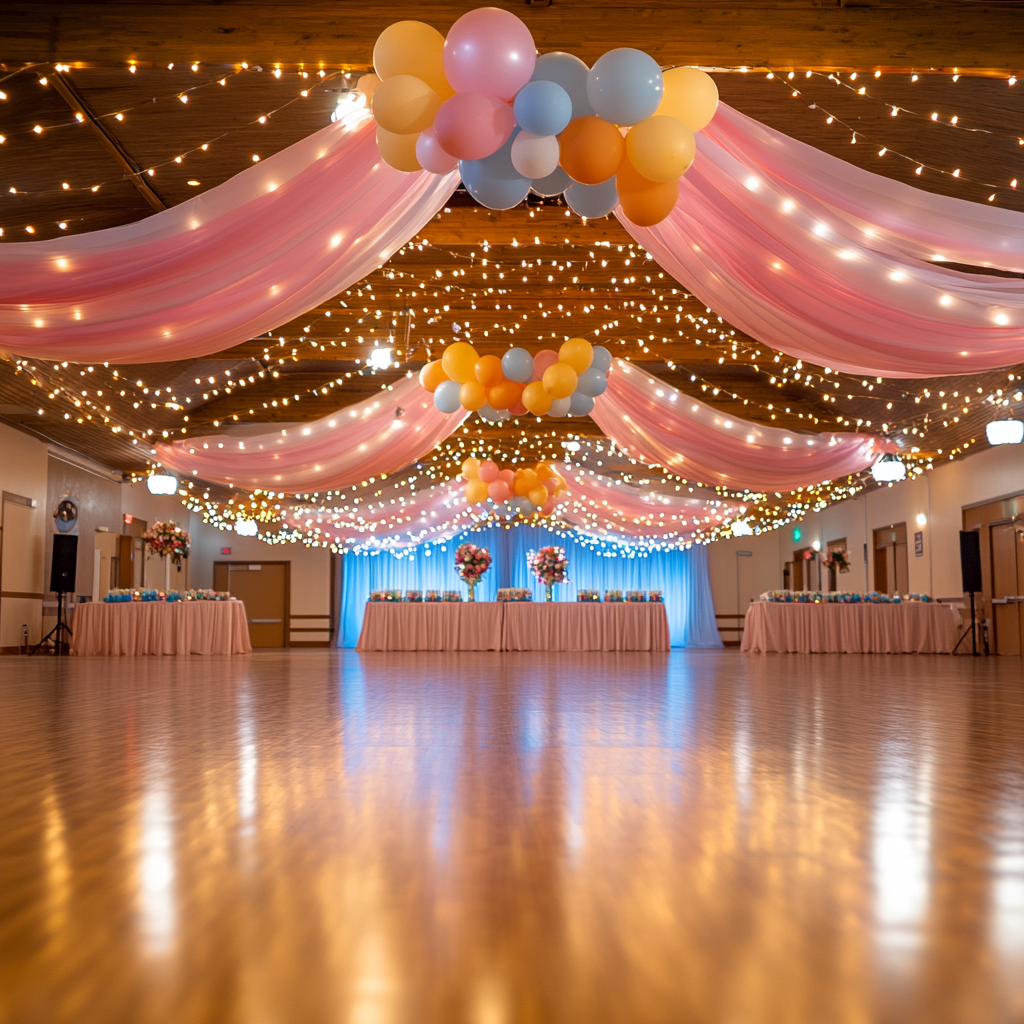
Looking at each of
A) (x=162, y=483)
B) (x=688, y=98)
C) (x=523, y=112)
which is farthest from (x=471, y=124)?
(x=162, y=483)

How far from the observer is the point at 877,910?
128cm

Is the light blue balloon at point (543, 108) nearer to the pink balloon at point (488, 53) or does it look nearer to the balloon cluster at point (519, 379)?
the pink balloon at point (488, 53)

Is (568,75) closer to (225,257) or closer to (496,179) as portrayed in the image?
(496,179)

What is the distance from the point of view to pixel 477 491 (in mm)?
10922

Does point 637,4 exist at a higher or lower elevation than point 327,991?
higher

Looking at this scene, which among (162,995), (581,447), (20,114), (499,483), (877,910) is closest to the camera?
(162,995)

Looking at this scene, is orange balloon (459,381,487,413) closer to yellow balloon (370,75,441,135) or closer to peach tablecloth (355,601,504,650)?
yellow balloon (370,75,441,135)

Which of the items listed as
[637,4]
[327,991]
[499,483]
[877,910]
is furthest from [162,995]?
[499,483]

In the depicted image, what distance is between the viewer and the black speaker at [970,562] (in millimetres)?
11594

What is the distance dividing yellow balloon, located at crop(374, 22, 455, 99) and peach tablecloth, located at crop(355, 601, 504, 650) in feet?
33.1

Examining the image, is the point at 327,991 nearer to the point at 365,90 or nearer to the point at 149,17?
the point at 365,90

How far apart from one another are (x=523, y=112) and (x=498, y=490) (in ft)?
24.7

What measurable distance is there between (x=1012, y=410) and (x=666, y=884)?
391 inches

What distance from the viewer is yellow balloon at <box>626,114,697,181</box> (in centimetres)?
363
